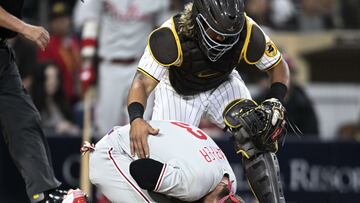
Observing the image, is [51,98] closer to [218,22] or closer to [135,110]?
[135,110]

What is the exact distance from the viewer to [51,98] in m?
10.7

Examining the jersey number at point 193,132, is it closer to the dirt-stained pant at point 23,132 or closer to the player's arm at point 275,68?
the player's arm at point 275,68

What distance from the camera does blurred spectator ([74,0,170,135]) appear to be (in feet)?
31.7

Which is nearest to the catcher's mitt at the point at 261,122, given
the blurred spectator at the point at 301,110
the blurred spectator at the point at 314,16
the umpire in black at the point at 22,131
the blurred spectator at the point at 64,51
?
the umpire in black at the point at 22,131

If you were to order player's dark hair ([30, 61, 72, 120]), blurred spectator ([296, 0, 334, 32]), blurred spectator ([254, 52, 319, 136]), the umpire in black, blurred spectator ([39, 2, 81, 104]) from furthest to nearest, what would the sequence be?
blurred spectator ([296, 0, 334, 32]), blurred spectator ([39, 2, 81, 104]), player's dark hair ([30, 61, 72, 120]), blurred spectator ([254, 52, 319, 136]), the umpire in black

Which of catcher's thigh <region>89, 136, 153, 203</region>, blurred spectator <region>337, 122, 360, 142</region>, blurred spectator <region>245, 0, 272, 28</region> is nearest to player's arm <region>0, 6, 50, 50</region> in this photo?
catcher's thigh <region>89, 136, 153, 203</region>

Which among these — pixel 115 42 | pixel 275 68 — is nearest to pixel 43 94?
pixel 115 42

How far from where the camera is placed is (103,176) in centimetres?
629

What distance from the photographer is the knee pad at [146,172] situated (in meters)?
5.91

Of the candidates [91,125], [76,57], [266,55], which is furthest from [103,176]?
[76,57]

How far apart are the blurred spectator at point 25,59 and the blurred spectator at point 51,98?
8cm

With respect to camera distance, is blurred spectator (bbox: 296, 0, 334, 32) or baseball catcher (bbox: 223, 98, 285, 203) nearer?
baseball catcher (bbox: 223, 98, 285, 203)

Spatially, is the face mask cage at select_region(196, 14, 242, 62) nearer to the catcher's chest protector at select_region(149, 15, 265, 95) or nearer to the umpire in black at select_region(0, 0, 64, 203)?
the catcher's chest protector at select_region(149, 15, 265, 95)

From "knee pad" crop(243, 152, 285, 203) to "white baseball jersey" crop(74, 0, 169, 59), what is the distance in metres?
3.51
